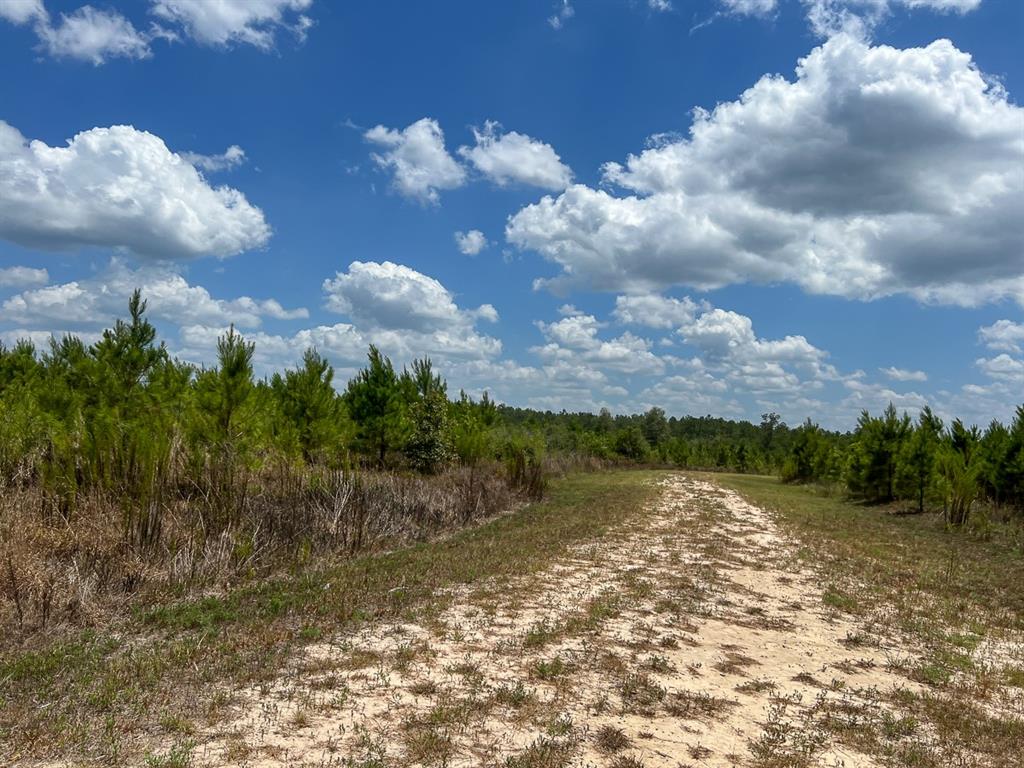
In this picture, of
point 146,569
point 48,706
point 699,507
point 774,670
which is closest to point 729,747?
point 774,670

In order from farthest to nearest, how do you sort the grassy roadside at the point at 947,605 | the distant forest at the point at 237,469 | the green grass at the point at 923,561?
the green grass at the point at 923,561 → the distant forest at the point at 237,469 → the grassy roadside at the point at 947,605

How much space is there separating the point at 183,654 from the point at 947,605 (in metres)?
8.99

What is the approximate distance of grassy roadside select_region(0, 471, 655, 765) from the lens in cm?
390

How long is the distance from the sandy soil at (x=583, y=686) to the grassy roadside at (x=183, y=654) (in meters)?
0.32

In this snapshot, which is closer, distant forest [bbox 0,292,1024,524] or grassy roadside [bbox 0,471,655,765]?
grassy roadside [bbox 0,471,655,765]

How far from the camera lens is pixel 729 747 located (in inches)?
162

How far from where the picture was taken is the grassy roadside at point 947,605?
15.8 ft

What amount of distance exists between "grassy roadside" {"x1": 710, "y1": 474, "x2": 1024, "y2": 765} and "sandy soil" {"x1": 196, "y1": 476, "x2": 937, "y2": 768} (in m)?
0.35

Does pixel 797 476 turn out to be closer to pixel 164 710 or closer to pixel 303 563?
pixel 303 563

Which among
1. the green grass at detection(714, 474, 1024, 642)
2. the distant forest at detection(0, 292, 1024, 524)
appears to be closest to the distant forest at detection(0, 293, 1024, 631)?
the distant forest at detection(0, 292, 1024, 524)

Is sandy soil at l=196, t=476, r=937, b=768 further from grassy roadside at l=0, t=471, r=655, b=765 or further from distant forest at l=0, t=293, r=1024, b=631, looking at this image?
distant forest at l=0, t=293, r=1024, b=631

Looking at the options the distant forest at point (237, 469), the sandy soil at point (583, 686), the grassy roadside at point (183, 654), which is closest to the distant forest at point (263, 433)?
the distant forest at point (237, 469)

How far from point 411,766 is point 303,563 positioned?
6.08 meters

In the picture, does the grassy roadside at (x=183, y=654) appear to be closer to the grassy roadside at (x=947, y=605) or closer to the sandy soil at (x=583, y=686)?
the sandy soil at (x=583, y=686)
